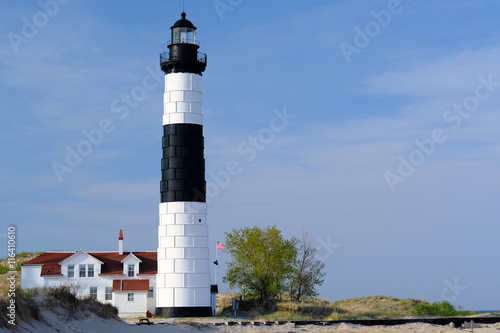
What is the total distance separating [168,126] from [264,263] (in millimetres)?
11942

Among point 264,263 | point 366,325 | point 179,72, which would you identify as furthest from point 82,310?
point 264,263

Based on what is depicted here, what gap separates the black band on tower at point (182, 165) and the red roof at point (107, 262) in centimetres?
639

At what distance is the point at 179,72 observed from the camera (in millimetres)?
40281

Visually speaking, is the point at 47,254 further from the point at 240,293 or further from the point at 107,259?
the point at 240,293

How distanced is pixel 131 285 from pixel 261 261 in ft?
28.8

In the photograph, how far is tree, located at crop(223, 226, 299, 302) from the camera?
45.1 metres

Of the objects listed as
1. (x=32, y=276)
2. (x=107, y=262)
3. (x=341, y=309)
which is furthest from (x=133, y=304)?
(x=341, y=309)

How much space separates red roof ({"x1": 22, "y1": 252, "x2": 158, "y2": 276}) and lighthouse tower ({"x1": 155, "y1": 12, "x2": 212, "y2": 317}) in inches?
167

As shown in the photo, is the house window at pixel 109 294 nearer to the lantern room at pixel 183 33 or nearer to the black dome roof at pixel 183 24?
the lantern room at pixel 183 33

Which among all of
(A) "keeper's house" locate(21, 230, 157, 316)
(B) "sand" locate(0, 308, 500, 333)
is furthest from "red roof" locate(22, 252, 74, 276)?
(B) "sand" locate(0, 308, 500, 333)

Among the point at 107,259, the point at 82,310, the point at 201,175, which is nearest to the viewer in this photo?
the point at 82,310

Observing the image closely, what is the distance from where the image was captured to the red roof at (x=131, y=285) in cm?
4209

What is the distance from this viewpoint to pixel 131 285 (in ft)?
139

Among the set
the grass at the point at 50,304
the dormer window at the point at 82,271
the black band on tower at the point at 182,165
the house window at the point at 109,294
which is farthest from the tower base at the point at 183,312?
the grass at the point at 50,304
